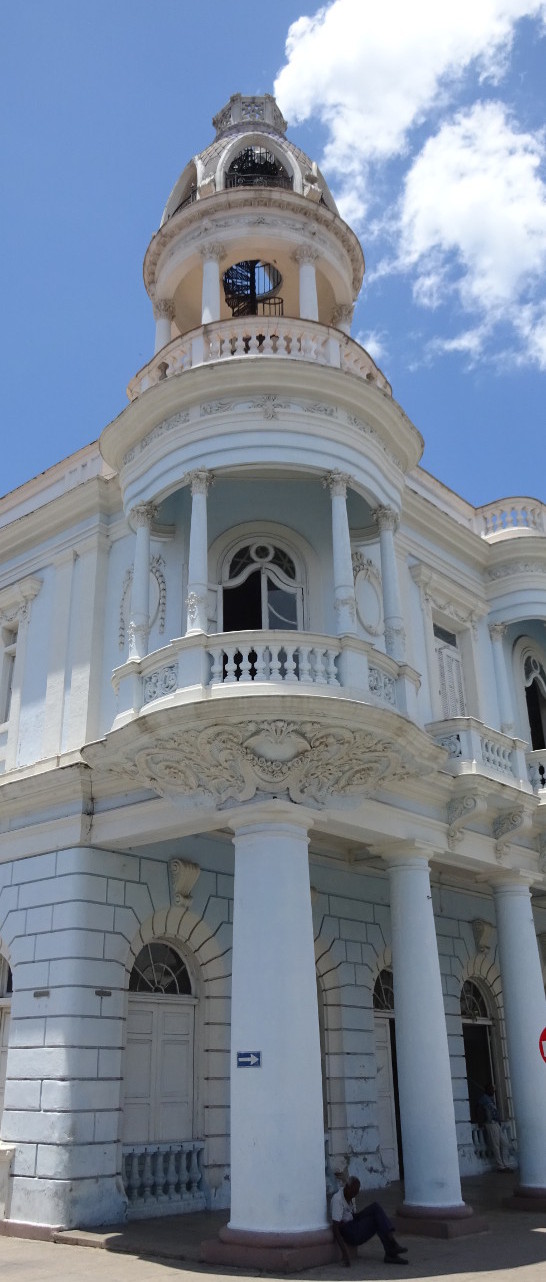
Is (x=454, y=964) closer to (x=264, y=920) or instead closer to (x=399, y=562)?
(x=399, y=562)

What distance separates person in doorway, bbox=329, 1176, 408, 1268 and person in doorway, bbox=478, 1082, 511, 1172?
9080 millimetres

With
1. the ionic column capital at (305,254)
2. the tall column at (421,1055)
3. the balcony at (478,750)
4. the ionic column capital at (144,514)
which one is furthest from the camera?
the ionic column capital at (305,254)

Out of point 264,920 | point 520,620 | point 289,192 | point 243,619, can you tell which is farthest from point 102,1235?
point 289,192

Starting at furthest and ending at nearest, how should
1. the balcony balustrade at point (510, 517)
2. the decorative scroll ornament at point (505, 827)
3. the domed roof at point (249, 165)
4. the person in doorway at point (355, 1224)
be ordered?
the balcony balustrade at point (510, 517), the domed roof at point (249, 165), the decorative scroll ornament at point (505, 827), the person in doorway at point (355, 1224)

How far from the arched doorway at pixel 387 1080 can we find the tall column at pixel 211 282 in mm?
11458

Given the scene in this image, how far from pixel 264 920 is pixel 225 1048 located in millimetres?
4267

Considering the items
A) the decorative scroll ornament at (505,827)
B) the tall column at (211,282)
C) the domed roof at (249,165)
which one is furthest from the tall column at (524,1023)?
the domed roof at (249,165)

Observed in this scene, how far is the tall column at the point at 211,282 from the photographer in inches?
651

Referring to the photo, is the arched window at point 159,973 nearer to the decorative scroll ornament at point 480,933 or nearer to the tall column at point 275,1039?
the tall column at point 275,1039

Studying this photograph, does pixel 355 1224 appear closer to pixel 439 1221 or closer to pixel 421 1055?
pixel 439 1221

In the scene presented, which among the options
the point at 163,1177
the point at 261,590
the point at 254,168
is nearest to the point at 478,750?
the point at 261,590

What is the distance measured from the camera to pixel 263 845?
37.2 feet

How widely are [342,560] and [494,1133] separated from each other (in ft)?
39.7

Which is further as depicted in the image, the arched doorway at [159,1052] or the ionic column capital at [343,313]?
the ionic column capital at [343,313]
